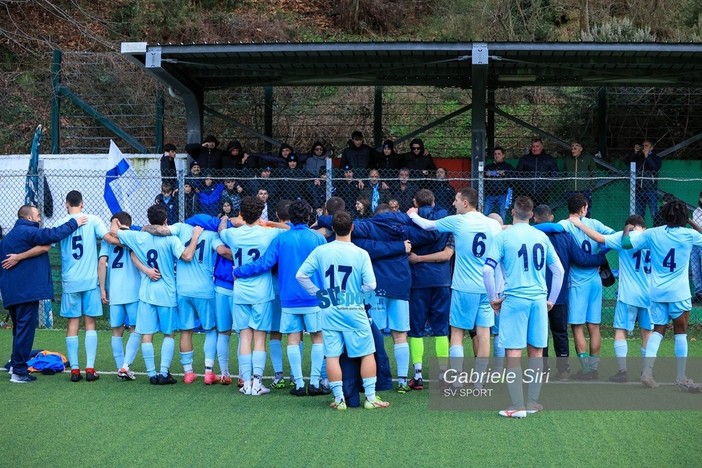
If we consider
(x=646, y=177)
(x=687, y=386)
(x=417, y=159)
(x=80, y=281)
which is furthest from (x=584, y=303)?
(x=417, y=159)

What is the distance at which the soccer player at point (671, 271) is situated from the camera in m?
9.28

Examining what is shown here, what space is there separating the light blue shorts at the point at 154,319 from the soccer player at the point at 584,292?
4176mm

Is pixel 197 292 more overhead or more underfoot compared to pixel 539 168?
more underfoot

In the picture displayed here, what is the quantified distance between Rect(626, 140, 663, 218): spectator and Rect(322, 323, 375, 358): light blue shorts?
19.1ft

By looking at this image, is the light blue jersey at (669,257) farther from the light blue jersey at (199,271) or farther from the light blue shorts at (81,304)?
the light blue shorts at (81,304)

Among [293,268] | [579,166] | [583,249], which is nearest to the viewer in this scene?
[293,268]

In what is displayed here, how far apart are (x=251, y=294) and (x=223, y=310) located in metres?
0.55

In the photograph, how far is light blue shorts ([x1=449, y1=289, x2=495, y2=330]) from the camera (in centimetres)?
918

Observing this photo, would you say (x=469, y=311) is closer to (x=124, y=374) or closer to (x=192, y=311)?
(x=192, y=311)

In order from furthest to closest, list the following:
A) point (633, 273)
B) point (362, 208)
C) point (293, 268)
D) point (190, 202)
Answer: point (190, 202) < point (362, 208) < point (633, 273) < point (293, 268)

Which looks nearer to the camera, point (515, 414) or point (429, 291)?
point (515, 414)

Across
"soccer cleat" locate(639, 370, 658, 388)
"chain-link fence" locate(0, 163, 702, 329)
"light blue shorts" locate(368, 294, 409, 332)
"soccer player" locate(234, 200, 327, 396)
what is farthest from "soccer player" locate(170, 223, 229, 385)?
"soccer cleat" locate(639, 370, 658, 388)

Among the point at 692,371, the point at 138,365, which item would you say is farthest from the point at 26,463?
the point at 692,371

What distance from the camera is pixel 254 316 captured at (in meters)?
9.43
